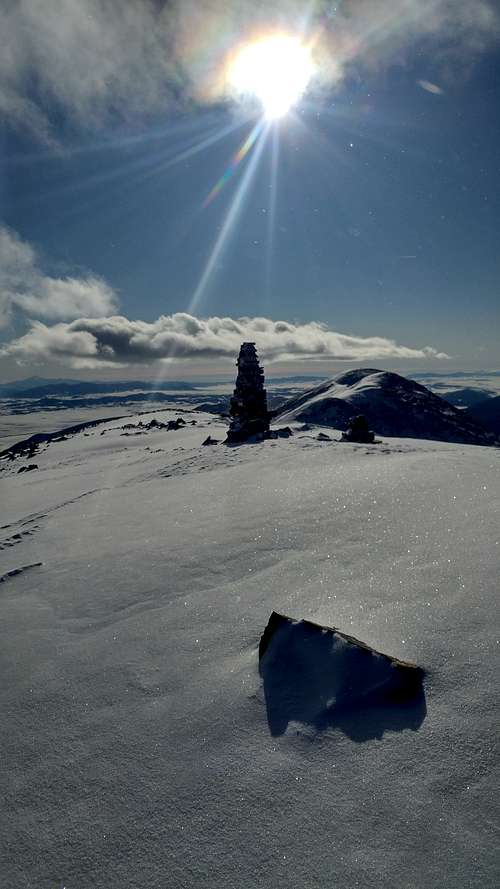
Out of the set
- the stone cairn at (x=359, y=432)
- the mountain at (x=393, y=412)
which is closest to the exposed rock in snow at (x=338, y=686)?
the stone cairn at (x=359, y=432)

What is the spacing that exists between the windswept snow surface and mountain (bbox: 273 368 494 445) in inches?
4066

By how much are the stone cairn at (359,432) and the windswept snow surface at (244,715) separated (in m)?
14.1

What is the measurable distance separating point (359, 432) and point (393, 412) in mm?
106442

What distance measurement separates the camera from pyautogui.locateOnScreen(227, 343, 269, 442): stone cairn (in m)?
26.5

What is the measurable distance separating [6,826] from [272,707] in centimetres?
235

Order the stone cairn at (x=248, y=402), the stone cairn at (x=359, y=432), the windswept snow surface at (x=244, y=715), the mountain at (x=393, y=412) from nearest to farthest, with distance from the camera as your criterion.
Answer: the windswept snow surface at (x=244, y=715) < the stone cairn at (x=359, y=432) < the stone cairn at (x=248, y=402) < the mountain at (x=393, y=412)

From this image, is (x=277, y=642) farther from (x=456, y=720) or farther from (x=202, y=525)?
(x=202, y=525)

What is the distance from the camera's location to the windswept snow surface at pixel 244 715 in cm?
282

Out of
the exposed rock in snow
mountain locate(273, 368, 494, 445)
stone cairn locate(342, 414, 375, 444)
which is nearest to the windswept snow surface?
the exposed rock in snow

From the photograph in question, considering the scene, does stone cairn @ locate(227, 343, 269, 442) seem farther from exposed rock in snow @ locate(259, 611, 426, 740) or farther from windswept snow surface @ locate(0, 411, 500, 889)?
exposed rock in snow @ locate(259, 611, 426, 740)

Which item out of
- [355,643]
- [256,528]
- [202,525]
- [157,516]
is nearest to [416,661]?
[355,643]

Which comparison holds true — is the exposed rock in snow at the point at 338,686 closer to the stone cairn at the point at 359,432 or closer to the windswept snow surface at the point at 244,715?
the windswept snow surface at the point at 244,715

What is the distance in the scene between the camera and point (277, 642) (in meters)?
4.59

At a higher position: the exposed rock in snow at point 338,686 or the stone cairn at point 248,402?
the stone cairn at point 248,402
